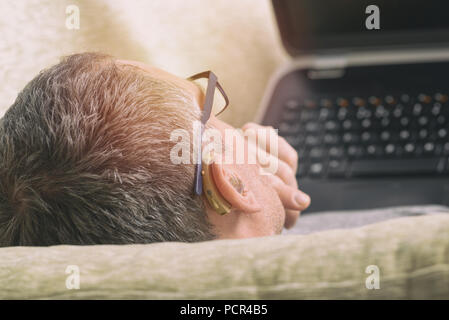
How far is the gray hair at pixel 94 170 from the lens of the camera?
0.41 metres

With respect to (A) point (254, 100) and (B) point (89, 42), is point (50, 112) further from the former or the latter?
(A) point (254, 100)

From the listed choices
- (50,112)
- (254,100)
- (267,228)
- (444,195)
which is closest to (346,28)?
(254,100)

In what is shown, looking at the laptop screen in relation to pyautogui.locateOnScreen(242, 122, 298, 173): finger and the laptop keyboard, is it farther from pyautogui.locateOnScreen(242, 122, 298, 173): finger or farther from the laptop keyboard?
pyautogui.locateOnScreen(242, 122, 298, 173): finger

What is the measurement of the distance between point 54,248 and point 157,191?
0.30 feet

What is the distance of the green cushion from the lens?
10.6 inches

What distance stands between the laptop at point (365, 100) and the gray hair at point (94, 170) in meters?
0.33

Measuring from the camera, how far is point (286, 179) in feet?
2.13

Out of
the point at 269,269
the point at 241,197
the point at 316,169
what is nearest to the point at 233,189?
the point at 241,197

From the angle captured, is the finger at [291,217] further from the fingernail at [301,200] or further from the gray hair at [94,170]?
the gray hair at [94,170]

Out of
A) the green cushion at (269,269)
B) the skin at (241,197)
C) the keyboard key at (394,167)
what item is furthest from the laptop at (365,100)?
the green cushion at (269,269)

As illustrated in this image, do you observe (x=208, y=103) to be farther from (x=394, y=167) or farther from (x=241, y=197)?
(x=394, y=167)

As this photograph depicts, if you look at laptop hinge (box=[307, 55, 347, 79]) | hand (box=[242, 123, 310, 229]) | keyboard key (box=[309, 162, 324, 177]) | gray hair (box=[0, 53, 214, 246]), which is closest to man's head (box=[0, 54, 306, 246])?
gray hair (box=[0, 53, 214, 246])
